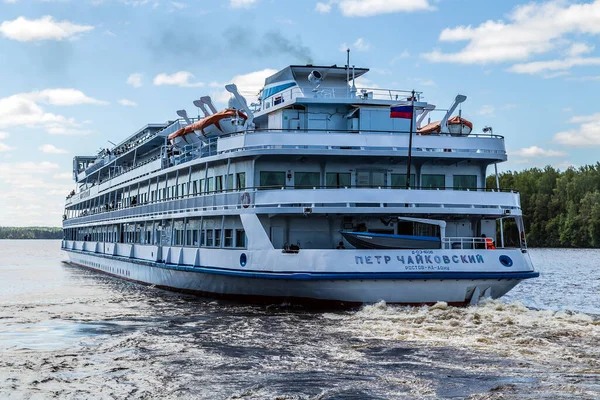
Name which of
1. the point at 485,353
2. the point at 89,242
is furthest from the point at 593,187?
the point at 485,353

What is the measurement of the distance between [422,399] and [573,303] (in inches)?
788

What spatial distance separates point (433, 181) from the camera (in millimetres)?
25453

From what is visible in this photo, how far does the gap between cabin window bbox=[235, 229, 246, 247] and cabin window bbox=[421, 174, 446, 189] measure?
6.12m

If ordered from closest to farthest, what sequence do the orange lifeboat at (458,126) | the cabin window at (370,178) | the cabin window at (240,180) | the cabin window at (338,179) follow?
1. the cabin window at (338,179)
2. the cabin window at (370,178)
3. the cabin window at (240,180)
4. the orange lifeboat at (458,126)

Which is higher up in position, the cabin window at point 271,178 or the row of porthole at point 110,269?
the cabin window at point 271,178

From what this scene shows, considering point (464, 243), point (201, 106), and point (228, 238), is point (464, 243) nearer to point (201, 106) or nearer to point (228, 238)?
point (228, 238)

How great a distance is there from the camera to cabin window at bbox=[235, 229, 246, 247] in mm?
25337

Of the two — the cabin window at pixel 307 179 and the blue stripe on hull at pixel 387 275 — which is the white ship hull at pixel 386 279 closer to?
the blue stripe on hull at pixel 387 275

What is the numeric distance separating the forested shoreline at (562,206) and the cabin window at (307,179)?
73.3 metres

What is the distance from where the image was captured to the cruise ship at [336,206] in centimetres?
2166

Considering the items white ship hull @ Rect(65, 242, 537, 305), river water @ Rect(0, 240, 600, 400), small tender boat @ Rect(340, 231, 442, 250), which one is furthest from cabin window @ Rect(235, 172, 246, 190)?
small tender boat @ Rect(340, 231, 442, 250)

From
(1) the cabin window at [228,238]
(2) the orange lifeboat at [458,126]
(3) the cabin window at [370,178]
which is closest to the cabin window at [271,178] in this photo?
(1) the cabin window at [228,238]

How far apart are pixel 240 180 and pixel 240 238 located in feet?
6.40

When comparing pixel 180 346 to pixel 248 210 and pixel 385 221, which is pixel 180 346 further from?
pixel 385 221
